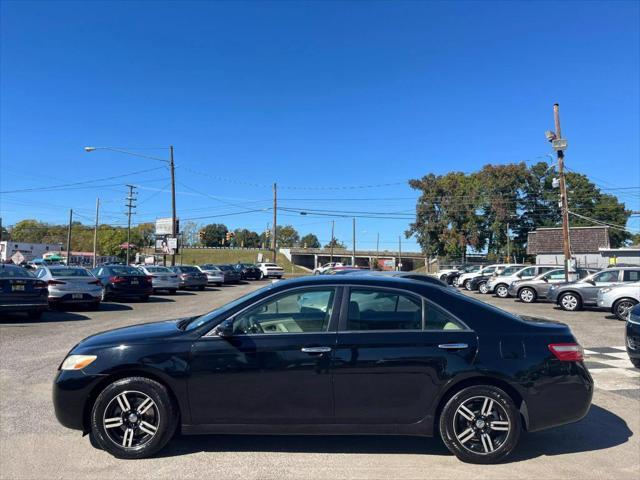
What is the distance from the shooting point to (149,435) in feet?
13.1

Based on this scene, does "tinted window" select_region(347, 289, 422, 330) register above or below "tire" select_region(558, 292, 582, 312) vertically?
above

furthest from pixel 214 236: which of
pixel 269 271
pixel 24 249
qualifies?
pixel 269 271

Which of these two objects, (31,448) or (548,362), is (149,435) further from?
(548,362)

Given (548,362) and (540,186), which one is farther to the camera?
Answer: (540,186)

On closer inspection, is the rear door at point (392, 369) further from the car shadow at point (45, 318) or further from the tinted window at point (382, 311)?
the car shadow at point (45, 318)

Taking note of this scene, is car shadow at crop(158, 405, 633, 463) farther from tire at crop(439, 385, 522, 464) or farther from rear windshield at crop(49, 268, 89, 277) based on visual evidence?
rear windshield at crop(49, 268, 89, 277)

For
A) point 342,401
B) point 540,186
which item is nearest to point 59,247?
point 540,186

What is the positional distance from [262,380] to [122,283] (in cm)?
1718

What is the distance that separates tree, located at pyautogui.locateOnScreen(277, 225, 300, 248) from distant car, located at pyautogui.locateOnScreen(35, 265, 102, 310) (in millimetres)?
144057

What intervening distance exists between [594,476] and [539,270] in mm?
22459

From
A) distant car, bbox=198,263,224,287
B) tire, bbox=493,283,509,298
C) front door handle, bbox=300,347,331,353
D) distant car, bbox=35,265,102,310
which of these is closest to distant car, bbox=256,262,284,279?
distant car, bbox=198,263,224,287

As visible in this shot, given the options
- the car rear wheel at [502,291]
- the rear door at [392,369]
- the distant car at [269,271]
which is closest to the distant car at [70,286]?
the rear door at [392,369]

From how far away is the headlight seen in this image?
159 inches

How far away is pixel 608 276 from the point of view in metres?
17.0
